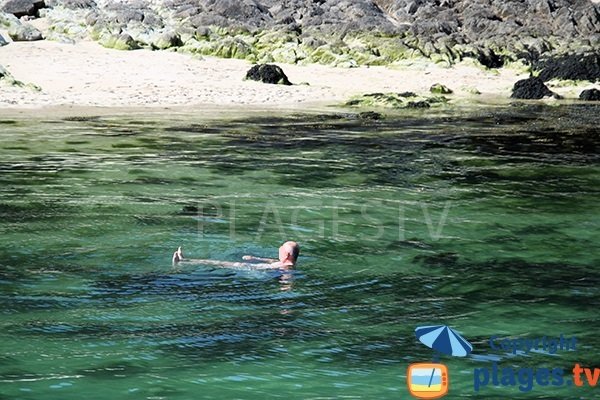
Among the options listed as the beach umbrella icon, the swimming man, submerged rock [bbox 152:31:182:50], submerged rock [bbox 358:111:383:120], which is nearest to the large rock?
submerged rock [bbox 152:31:182:50]

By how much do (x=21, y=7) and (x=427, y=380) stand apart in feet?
103

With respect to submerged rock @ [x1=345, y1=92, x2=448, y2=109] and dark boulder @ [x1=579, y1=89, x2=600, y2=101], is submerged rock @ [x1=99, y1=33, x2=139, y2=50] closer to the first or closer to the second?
submerged rock @ [x1=345, y1=92, x2=448, y2=109]

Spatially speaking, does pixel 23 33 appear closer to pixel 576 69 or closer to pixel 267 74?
pixel 267 74

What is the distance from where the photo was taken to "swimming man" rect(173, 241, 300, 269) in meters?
10.7

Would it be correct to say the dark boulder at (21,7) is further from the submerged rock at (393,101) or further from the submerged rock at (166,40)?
the submerged rock at (393,101)

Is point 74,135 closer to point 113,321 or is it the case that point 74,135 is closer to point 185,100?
point 185,100

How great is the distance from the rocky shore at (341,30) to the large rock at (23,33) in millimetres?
50

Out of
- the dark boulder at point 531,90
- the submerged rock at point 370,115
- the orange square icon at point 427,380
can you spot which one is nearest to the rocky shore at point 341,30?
the dark boulder at point 531,90

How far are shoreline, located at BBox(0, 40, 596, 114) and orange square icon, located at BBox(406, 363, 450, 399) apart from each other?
18296 millimetres

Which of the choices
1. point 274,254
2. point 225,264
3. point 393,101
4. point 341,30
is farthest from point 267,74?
point 225,264

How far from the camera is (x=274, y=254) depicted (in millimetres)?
11969

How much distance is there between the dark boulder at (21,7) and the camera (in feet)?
117

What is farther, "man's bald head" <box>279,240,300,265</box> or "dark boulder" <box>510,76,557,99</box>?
"dark boulder" <box>510,76,557,99</box>

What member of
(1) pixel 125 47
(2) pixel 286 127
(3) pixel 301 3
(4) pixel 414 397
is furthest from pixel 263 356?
(3) pixel 301 3
